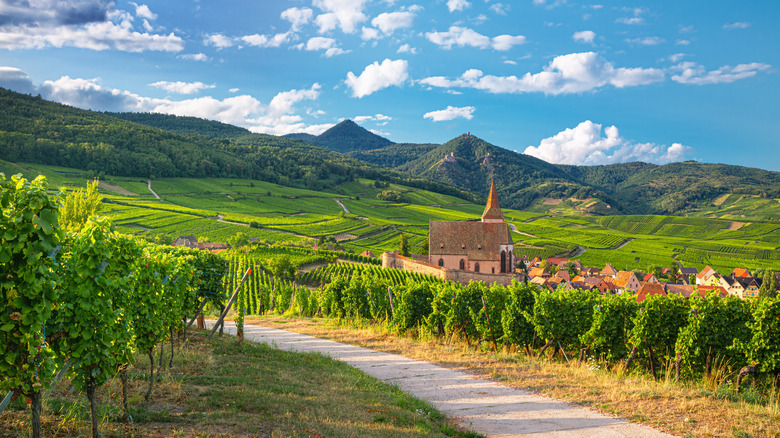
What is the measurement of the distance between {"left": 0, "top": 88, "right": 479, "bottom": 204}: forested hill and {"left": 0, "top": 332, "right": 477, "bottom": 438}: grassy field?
11798 centimetres

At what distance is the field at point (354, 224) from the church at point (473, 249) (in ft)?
71.7

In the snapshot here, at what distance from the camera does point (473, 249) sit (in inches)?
2413

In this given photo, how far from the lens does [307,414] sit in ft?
22.9

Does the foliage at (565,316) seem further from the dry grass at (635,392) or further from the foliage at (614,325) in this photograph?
the dry grass at (635,392)

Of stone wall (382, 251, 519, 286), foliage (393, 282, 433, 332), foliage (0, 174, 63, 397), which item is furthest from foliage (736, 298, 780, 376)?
stone wall (382, 251, 519, 286)

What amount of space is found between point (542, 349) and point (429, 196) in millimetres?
151153

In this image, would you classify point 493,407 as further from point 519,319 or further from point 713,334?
point 713,334

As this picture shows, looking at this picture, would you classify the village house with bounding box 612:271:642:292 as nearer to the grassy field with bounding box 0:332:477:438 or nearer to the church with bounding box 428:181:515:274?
the church with bounding box 428:181:515:274

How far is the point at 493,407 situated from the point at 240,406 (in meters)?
4.94

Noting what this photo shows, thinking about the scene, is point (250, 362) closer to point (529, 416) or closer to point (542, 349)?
point (529, 416)

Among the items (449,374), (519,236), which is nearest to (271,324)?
(449,374)

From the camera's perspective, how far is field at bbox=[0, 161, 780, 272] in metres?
80.9

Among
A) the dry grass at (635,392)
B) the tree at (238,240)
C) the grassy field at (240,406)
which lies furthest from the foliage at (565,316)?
the tree at (238,240)

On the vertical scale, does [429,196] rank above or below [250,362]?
above
